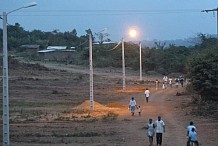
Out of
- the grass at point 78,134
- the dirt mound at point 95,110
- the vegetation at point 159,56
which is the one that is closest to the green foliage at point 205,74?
the vegetation at point 159,56

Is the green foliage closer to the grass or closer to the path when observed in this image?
the path

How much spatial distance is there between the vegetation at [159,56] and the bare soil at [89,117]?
2705 millimetres

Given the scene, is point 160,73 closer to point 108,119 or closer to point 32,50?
point 32,50

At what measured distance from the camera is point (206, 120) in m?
33.0

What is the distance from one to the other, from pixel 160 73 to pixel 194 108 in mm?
59814

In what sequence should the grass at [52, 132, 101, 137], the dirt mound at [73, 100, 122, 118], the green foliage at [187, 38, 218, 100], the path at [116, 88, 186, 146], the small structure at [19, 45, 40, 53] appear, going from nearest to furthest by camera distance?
the path at [116, 88, 186, 146]
the grass at [52, 132, 101, 137]
the dirt mound at [73, 100, 122, 118]
the green foliage at [187, 38, 218, 100]
the small structure at [19, 45, 40, 53]

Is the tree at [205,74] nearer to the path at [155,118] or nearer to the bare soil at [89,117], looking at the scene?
the bare soil at [89,117]

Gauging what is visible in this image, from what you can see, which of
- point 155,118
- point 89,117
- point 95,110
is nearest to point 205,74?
point 155,118

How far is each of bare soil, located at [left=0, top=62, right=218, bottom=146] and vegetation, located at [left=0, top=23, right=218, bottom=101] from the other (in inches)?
106

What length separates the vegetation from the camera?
131ft

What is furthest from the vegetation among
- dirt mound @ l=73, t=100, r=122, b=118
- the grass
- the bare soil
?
the grass

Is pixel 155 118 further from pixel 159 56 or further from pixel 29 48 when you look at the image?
pixel 29 48

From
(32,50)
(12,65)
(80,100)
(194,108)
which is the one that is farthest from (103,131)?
(32,50)

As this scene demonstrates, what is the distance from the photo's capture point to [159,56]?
10262 centimetres
